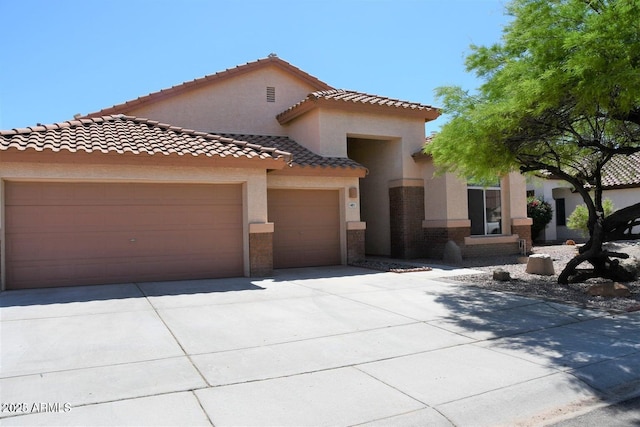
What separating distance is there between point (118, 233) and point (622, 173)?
83.5ft

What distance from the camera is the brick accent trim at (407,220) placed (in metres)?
18.2

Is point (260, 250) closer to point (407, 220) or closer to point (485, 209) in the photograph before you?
point (407, 220)

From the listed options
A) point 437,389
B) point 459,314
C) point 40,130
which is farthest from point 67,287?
point 437,389

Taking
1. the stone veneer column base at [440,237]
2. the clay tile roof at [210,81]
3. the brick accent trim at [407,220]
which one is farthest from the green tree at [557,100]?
the clay tile roof at [210,81]

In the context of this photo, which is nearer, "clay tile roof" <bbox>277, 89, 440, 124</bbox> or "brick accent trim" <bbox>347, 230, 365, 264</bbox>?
"brick accent trim" <bbox>347, 230, 365, 264</bbox>

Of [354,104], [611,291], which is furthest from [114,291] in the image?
[611,291]

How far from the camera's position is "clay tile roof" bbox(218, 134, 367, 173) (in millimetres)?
15789

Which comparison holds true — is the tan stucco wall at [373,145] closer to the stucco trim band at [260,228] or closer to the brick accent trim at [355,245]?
the brick accent trim at [355,245]

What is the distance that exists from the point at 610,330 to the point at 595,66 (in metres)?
4.16

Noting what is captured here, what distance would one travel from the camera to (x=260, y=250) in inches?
535

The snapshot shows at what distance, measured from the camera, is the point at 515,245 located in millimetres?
19141

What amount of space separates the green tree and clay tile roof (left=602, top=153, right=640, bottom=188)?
14.7 meters

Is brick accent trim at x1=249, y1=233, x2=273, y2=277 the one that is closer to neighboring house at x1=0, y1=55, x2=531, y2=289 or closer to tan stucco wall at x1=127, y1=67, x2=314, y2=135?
neighboring house at x1=0, y1=55, x2=531, y2=289

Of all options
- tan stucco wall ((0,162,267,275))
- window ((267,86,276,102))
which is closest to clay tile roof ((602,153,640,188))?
window ((267,86,276,102))
